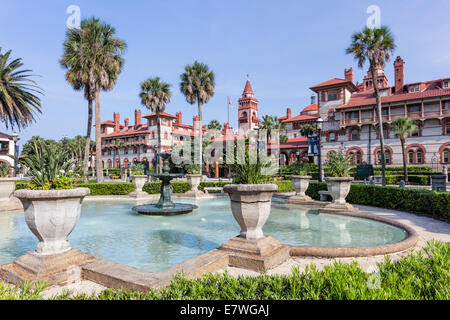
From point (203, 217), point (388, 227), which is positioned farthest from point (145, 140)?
point (388, 227)

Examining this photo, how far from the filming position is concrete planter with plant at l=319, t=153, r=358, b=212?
10.5 meters

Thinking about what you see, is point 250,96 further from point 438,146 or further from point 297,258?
point 297,258

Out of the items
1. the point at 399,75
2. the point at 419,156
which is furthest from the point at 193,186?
the point at 399,75

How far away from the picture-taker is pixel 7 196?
12.7m

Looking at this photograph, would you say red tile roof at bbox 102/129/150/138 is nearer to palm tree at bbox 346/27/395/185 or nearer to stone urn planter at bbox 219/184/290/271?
palm tree at bbox 346/27/395/185

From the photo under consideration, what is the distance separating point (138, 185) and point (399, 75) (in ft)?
162

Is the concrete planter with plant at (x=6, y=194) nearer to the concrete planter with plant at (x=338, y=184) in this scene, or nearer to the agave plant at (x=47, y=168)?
the agave plant at (x=47, y=168)

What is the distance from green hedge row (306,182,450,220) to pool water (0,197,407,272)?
9.23ft

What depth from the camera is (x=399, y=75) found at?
45750mm

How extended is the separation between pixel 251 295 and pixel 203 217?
8159 millimetres

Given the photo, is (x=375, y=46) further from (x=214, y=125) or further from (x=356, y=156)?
(x=214, y=125)

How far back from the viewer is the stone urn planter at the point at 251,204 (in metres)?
4.91

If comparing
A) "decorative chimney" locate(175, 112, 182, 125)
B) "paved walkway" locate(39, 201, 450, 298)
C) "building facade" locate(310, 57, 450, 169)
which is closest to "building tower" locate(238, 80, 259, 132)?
"decorative chimney" locate(175, 112, 182, 125)

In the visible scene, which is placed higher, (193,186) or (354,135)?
(354,135)
